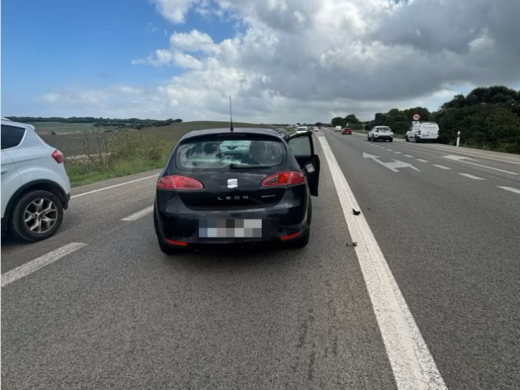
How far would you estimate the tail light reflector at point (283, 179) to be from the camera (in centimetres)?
390

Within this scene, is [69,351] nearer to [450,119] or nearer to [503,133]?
[503,133]

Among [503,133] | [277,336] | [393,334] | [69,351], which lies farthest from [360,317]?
[503,133]

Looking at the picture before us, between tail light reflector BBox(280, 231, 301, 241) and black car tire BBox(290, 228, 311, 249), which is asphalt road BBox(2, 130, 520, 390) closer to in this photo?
black car tire BBox(290, 228, 311, 249)

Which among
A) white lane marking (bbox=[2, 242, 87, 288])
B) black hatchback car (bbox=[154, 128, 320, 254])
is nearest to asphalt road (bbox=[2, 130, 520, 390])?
white lane marking (bbox=[2, 242, 87, 288])

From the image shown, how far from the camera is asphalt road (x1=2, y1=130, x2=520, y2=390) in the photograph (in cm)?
235

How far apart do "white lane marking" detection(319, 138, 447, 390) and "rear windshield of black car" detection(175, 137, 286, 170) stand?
1539 mm

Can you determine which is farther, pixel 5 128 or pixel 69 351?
pixel 5 128

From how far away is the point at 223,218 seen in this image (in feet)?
12.3

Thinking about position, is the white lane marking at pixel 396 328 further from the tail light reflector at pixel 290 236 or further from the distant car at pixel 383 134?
the distant car at pixel 383 134

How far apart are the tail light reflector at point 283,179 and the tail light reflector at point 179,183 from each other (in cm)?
70

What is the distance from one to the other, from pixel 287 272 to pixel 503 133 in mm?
29206

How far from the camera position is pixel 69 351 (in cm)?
260

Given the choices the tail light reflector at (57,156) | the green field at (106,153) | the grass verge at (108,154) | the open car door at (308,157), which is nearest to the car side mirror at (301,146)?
the open car door at (308,157)

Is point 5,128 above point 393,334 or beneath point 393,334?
above
